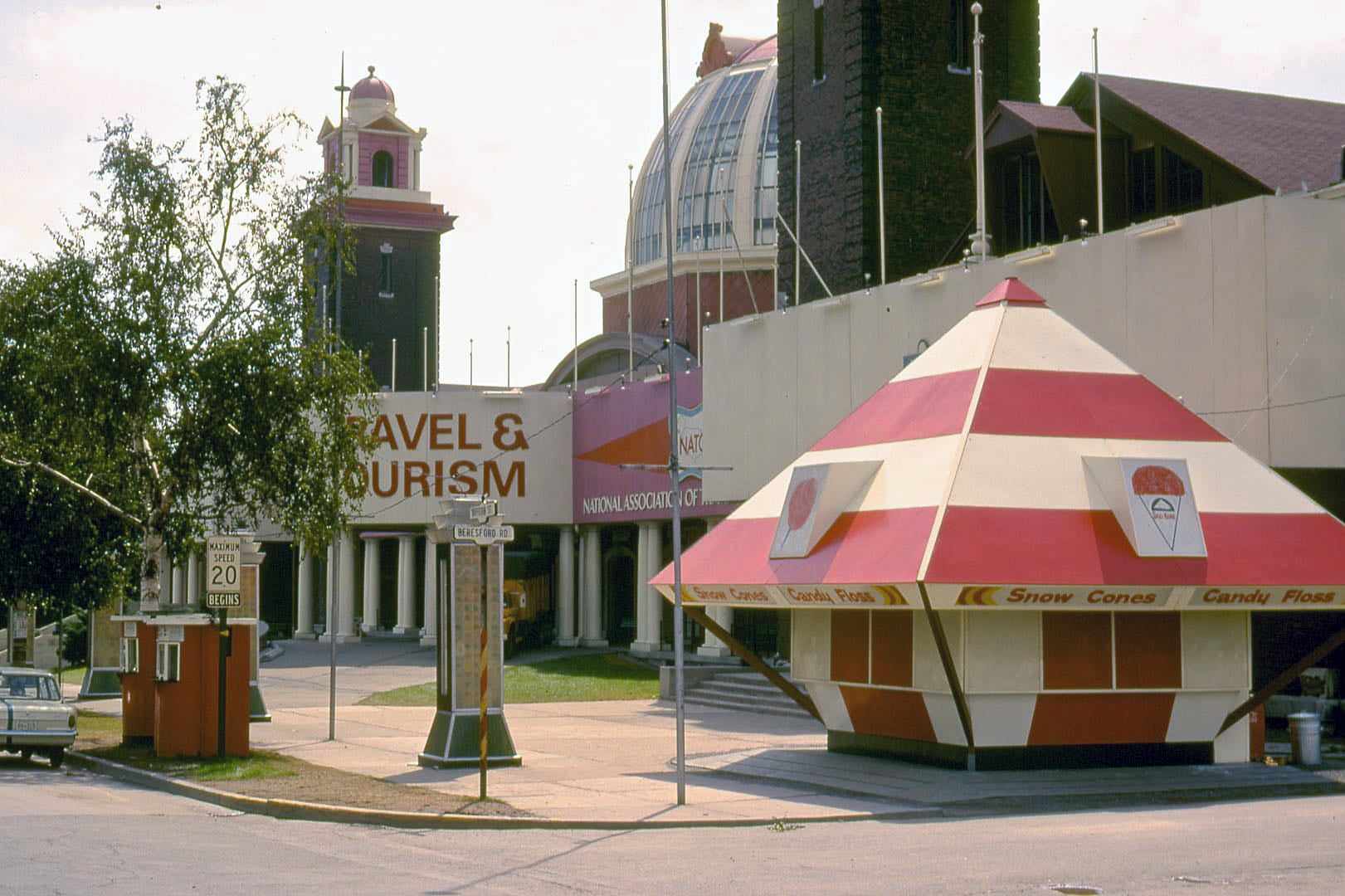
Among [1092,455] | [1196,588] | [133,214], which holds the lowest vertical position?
[1196,588]

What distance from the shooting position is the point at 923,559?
65.2 feet

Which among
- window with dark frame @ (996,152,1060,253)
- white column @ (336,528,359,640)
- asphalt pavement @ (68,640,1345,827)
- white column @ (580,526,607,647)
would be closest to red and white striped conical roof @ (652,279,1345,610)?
asphalt pavement @ (68,640,1345,827)

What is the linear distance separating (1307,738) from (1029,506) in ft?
17.1

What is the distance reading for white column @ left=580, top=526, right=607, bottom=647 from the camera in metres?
55.5

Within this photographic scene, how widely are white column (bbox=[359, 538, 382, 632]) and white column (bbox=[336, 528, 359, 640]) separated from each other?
2.56 feet

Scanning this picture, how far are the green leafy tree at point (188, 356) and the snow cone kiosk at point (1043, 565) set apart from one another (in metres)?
7.67

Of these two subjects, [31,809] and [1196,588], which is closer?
[31,809]

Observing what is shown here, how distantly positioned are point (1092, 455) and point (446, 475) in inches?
1462

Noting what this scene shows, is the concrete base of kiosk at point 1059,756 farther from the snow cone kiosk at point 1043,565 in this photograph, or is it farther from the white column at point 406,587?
the white column at point 406,587

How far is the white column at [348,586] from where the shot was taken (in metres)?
64.0

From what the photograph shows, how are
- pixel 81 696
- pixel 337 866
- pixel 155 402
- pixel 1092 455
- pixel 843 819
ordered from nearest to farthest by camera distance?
1. pixel 337 866
2. pixel 843 819
3. pixel 1092 455
4. pixel 155 402
5. pixel 81 696

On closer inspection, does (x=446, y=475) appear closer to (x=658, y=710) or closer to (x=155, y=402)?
(x=658, y=710)

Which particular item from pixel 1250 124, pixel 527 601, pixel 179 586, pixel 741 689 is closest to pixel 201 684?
pixel 741 689

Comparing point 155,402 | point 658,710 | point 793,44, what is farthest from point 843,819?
point 793,44
